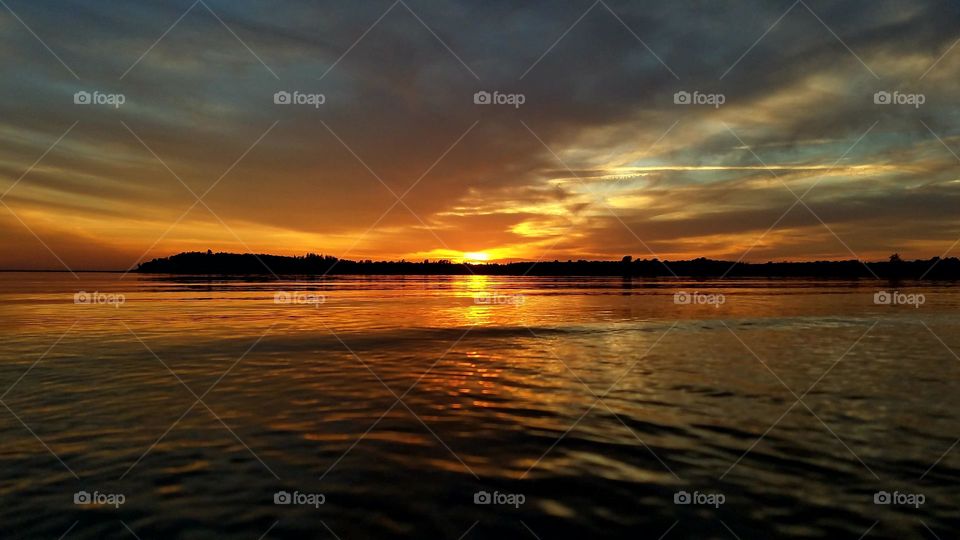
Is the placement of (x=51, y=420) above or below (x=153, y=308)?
below

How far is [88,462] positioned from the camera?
9.09m

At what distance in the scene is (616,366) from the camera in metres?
17.8

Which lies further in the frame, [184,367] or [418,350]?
[418,350]

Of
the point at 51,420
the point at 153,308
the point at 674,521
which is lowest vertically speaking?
the point at 674,521

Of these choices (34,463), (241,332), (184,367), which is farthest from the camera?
(241,332)

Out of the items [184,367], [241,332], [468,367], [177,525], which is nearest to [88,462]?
[177,525]

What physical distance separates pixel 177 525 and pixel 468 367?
37.5 ft

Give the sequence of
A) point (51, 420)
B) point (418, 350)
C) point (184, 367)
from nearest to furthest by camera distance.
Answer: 1. point (51, 420)
2. point (184, 367)
3. point (418, 350)

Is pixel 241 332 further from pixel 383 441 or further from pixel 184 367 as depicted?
pixel 383 441

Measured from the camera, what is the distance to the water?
286 inches

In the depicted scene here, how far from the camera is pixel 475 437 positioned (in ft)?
34.9

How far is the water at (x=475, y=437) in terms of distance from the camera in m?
7.26

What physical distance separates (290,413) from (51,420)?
456cm

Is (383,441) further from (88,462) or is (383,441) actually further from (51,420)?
(51,420)
